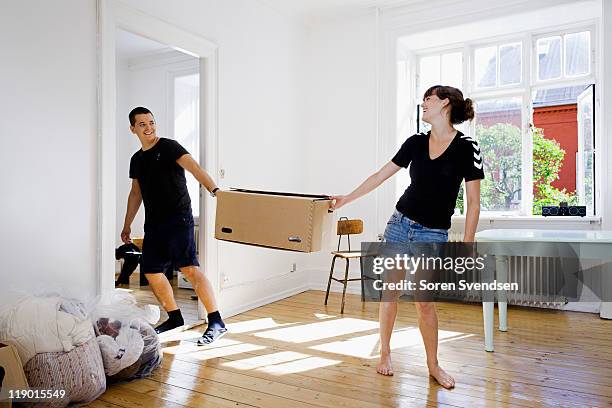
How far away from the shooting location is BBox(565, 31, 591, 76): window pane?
15.3 feet

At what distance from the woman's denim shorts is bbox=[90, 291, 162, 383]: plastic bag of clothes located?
1.40 meters

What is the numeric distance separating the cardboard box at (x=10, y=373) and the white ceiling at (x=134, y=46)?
14.2 ft

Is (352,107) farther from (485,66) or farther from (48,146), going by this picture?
(48,146)

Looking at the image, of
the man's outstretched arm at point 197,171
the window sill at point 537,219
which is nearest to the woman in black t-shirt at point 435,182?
the man's outstretched arm at point 197,171

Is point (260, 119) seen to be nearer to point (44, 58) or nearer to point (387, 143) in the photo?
point (387, 143)

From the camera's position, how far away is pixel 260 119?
15.1 feet

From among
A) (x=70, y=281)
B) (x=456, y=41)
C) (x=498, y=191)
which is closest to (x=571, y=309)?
(x=498, y=191)

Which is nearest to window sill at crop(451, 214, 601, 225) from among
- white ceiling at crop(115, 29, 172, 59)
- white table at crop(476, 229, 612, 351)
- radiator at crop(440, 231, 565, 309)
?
radiator at crop(440, 231, 565, 309)

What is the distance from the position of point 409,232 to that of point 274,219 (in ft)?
2.17

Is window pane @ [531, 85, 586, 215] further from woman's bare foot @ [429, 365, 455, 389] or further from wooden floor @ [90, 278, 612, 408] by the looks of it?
woman's bare foot @ [429, 365, 455, 389]

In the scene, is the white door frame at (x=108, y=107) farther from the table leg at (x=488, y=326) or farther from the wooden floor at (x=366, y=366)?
the table leg at (x=488, y=326)

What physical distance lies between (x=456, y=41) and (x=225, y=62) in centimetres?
245

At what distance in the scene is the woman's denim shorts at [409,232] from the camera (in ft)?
7.99

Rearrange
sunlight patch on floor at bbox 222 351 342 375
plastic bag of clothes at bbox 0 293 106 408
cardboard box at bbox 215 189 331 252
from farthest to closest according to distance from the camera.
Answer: sunlight patch on floor at bbox 222 351 342 375
cardboard box at bbox 215 189 331 252
plastic bag of clothes at bbox 0 293 106 408
